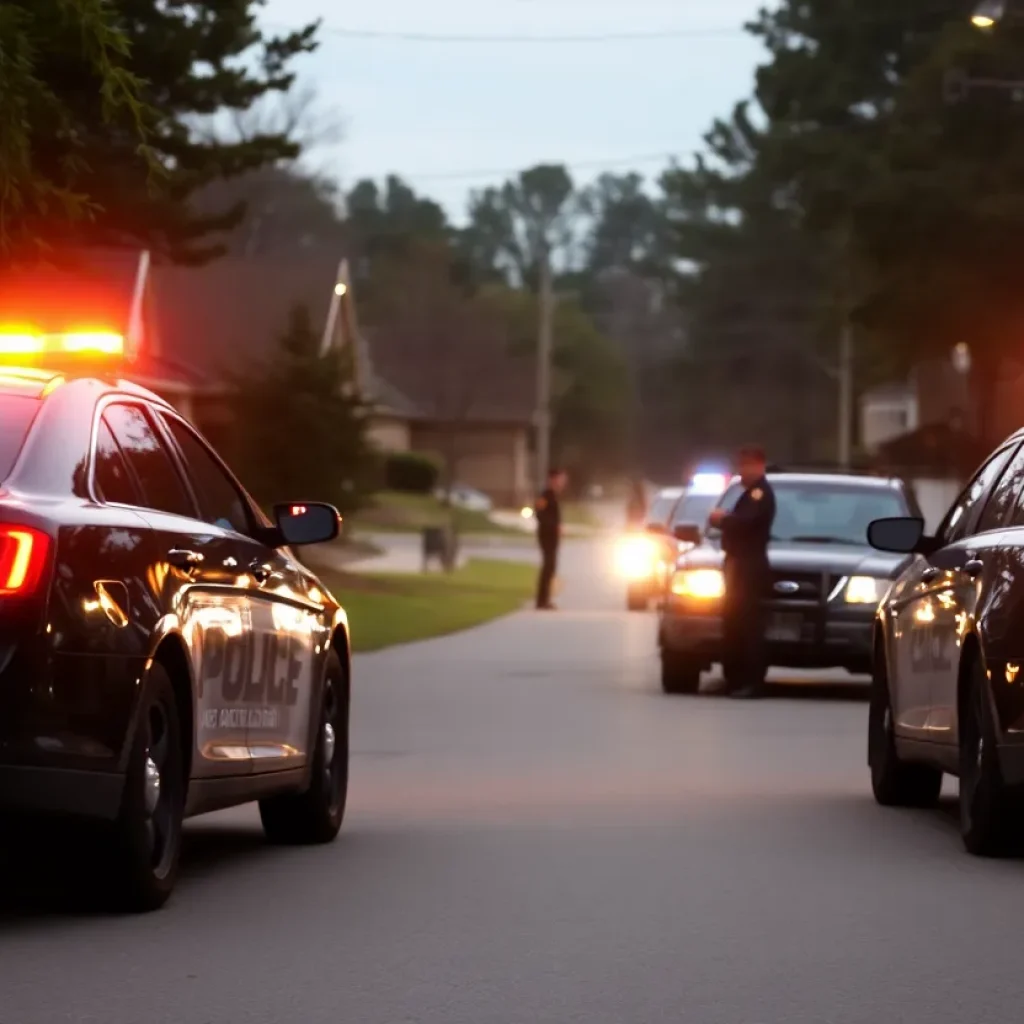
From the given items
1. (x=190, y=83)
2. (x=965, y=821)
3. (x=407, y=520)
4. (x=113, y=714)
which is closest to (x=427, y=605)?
(x=190, y=83)

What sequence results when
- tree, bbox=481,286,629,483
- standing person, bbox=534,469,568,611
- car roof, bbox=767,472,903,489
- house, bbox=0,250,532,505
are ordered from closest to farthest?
car roof, bbox=767,472,903,489 → standing person, bbox=534,469,568,611 → house, bbox=0,250,532,505 → tree, bbox=481,286,629,483

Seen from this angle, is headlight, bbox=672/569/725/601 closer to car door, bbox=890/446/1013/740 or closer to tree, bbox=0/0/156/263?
tree, bbox=0/0/156/263

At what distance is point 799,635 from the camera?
832 inches

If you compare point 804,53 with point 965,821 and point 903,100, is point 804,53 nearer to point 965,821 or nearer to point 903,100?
point 903,100

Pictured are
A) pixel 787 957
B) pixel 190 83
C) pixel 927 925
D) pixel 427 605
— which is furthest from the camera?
pixel 427 605

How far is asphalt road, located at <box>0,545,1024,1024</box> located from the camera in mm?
7559

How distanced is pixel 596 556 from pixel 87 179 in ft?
132

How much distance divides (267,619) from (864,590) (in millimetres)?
11027

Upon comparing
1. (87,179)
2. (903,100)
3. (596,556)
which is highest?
(903,100)

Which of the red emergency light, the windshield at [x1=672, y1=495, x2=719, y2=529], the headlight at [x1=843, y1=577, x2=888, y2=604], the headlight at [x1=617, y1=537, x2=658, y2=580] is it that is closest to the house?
the red emergency light

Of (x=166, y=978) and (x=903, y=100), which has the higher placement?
(x=903, y=100)

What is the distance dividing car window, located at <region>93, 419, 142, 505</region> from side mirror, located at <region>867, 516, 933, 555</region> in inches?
174

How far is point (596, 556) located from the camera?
71812mm

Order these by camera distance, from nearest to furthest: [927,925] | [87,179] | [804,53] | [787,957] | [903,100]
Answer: [787,957] → [927,925] → [87,179] → [903,100] → [804,53]
